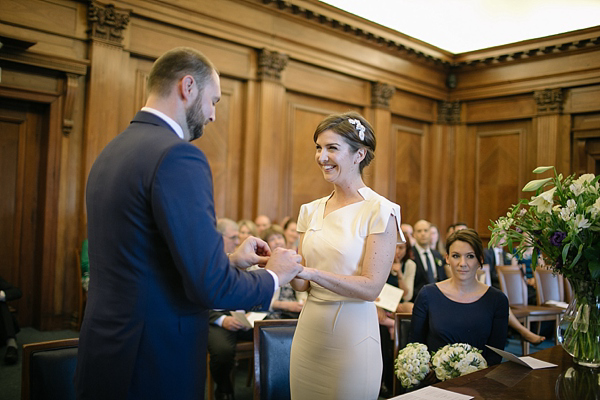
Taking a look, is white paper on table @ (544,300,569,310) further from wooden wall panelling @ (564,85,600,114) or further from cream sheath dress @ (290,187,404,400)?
cream sheath dress @ (290,187,404,400)

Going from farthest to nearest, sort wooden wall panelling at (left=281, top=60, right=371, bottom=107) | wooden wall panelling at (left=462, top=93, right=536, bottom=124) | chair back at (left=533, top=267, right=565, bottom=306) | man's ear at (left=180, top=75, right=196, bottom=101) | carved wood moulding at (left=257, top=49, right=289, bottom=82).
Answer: wooden wall panelling at (left=462, top=93, right=536, bottom=124)
wooden wall panelling at (left=281, top=60, right=371, bottom=107)
carved wood moulding at (left=257, top=49, right=289, bottom=82)
chair back at (left=533, top=267, right=565, bottom=306)
man's ear at (left=180, top=75, right=196, bottom=101)

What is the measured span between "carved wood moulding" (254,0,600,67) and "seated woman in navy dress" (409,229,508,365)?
514 centimetres

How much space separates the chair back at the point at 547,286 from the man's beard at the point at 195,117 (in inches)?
224

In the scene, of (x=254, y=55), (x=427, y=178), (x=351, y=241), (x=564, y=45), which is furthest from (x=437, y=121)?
(x=351, y=241)

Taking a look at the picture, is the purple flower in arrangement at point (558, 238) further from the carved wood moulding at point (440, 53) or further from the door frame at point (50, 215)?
the carved wood moulding at point (440, 53)

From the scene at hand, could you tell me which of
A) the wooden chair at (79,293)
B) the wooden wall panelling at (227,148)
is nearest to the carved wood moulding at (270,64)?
the wooden wall panelling at (227,148)

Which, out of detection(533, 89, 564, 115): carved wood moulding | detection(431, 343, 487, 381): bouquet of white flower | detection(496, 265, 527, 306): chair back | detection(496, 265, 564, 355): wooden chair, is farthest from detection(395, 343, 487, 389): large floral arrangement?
detection(533, 89, 564, 115): carved wood moulding

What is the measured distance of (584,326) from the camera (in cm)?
200

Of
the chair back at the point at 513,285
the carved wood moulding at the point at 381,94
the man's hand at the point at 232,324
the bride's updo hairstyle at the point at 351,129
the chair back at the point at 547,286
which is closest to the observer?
the bride's updo hairstyle at the point at 351,129

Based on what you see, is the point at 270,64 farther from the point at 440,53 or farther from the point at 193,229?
the point at 193,229

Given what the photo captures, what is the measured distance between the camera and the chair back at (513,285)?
601 cm

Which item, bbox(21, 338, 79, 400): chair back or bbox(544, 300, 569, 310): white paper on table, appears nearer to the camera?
bbox(21, 338, 79, 400): chair back

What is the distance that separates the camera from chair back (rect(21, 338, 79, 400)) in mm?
Result: 1819

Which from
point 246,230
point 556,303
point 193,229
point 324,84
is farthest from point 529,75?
point 193,229
